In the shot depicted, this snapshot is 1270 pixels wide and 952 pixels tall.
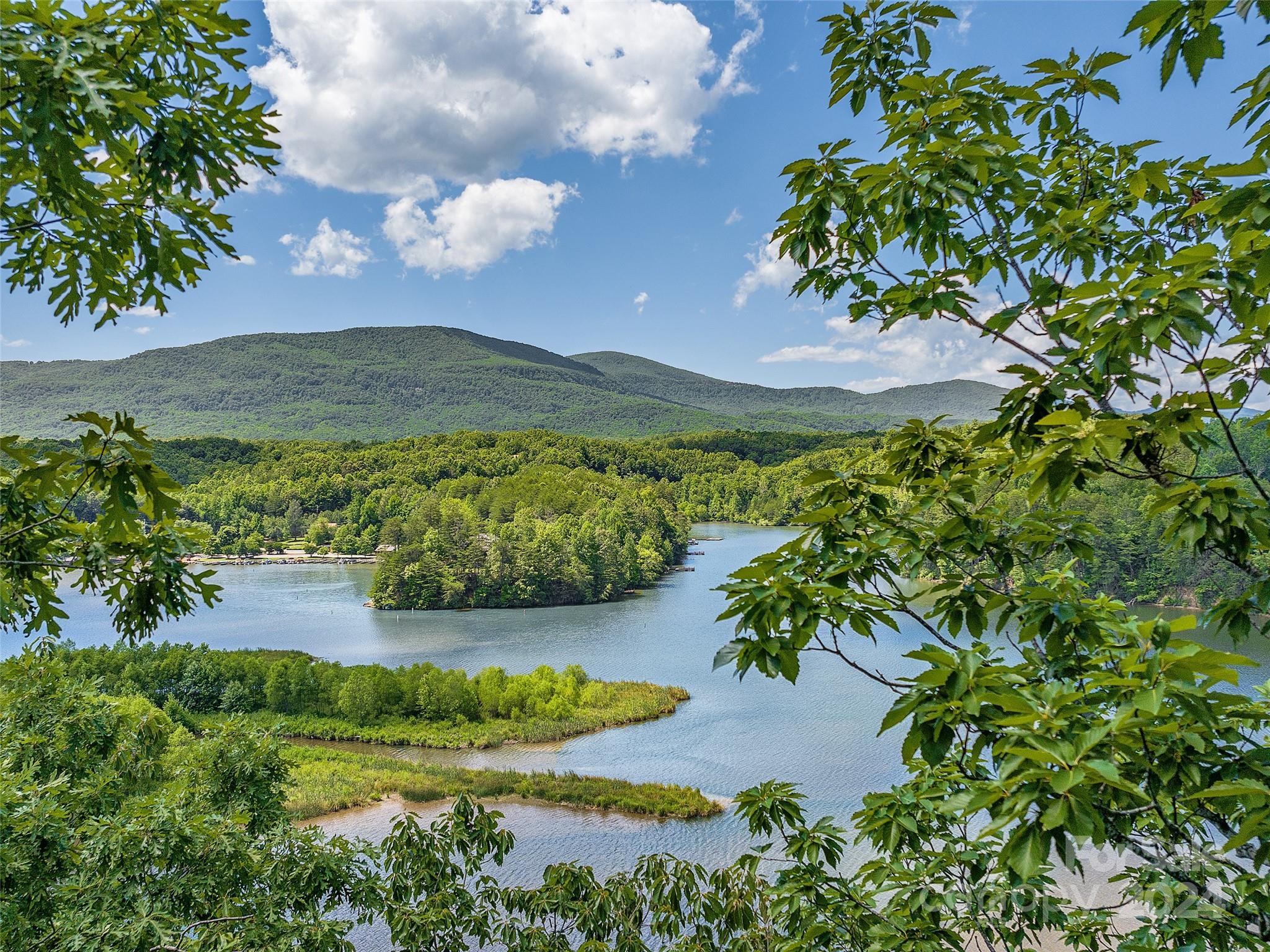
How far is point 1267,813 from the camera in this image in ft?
2.87

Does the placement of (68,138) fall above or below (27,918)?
above

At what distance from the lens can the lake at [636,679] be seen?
29.3 ft

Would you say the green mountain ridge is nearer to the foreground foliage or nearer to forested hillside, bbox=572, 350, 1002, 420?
forested hillside, bbox=572, 350, 1002, 420

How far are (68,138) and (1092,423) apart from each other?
180 cm

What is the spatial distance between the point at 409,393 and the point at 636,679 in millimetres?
84971

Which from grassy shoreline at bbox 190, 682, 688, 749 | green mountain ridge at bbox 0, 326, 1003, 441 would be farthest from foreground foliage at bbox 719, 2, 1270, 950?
green mountain ridge at bbox 0, 326, 1003, 441

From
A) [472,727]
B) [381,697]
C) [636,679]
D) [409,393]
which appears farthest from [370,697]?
[409,393]

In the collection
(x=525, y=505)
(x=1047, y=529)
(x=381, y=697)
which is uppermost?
(x=1047, y=529)

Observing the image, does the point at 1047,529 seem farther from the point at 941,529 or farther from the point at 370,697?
the point at 370,697

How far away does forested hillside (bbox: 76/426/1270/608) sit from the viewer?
57.2ft

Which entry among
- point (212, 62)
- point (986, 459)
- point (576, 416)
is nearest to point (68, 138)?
point (212, 62)

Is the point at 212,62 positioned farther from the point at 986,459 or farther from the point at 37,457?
the point at 986,459

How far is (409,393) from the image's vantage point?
92938mm

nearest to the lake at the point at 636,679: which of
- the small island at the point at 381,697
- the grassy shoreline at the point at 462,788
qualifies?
the grassy shoreline at the point at 462,788
